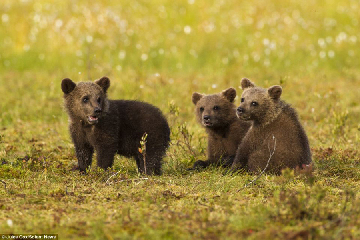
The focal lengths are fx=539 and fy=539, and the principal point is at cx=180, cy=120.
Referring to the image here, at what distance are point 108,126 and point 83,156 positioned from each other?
2.02ft

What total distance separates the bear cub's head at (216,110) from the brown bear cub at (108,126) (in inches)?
32.2

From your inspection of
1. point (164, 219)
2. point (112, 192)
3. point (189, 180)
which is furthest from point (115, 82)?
point (164, 219)

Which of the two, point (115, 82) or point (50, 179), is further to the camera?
point (115, 82)

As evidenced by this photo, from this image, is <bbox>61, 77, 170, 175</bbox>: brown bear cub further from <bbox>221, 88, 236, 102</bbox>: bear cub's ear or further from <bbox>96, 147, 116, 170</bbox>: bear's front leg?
<bbox>221, 88, 236, 102</bbox>: bear cub's ear

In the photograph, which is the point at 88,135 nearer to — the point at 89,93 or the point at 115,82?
the point at 89,93

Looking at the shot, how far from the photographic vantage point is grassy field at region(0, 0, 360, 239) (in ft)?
16.2

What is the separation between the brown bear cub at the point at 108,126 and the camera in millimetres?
7547

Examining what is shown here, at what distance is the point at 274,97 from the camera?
25.7ft

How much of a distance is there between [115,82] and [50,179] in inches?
267

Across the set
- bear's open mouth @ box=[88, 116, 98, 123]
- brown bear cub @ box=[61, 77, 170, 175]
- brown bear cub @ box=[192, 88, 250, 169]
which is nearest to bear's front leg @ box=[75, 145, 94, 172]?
brown bear cub @ box=[61, 77, 170, 175]

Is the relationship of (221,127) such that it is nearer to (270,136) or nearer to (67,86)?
(270,136)

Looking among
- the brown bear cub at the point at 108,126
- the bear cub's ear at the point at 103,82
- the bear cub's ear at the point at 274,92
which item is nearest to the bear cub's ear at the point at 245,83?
the bear cub's ear at the point at 274,92

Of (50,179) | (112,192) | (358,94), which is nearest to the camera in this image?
(112,192)

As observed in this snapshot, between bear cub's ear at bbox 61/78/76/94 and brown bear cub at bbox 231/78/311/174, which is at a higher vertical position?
bear cub's ear at bbox 61/78/76/94
